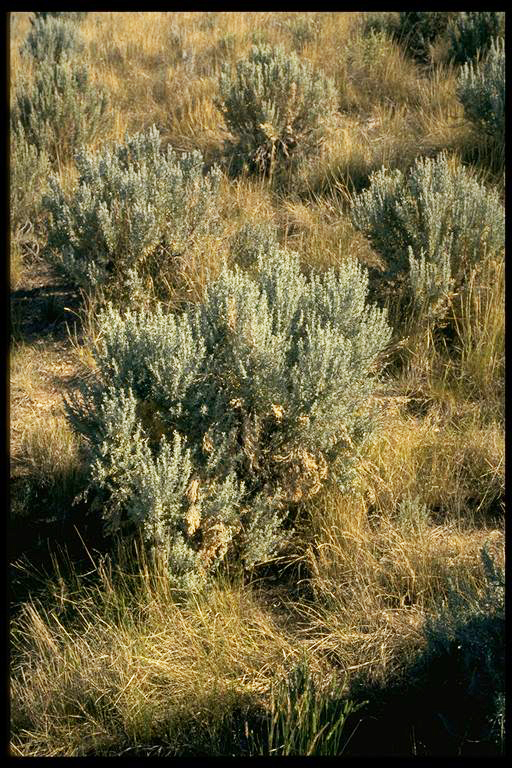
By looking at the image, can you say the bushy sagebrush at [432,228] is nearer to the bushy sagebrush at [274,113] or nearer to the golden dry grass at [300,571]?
the golden dry grass at [300,571]

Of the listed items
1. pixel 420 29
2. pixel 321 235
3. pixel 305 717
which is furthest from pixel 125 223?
pixel 420 29

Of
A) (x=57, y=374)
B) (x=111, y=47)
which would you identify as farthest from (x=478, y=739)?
(x=111, y=47)

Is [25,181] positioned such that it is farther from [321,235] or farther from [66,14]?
[66,14]

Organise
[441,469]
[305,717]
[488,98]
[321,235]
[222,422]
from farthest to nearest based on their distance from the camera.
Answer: [488,98] < [321,235] < [441,469] < [222,422] < [305,717]

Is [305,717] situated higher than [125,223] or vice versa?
[125,223]

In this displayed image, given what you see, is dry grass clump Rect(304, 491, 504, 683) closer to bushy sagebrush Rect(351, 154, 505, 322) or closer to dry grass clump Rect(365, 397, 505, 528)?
dry grass clump Rect(365, 397, 505, 528)

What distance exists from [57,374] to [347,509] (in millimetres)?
2165

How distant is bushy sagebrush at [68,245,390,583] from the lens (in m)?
3.52

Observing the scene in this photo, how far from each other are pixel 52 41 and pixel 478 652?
8.10m

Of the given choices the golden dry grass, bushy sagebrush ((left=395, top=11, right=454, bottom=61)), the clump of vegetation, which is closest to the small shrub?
bushy sagebrush ((left=395, top=11, right=454, bottom=61))

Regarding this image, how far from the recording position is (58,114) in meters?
7.20

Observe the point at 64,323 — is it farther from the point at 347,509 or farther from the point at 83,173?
the point at 347,509

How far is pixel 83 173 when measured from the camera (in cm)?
571

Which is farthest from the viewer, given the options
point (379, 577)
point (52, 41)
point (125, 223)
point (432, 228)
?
point (52, 41)
